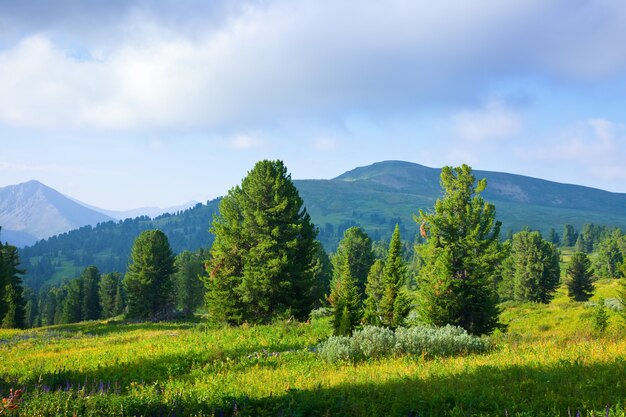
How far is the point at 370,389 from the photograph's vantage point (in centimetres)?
858

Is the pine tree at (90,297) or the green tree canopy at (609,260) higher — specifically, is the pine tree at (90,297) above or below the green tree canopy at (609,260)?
below

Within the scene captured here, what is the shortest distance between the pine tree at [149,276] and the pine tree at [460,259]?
44.6 meters

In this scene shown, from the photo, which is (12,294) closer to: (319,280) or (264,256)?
(319,280)

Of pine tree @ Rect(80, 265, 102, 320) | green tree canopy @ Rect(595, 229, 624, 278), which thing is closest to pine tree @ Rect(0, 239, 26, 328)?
pine tree @ Rect(80, 265, 102, 320)

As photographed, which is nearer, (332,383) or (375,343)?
(332,383)

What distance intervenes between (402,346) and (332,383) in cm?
504

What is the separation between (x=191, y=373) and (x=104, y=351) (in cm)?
882

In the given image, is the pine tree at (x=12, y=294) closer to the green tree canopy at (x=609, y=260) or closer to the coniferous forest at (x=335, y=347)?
the coniferous forest at (x=335, y=347)

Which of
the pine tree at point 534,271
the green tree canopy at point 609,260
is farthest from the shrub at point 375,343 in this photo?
the green tree canopy at point 609,260

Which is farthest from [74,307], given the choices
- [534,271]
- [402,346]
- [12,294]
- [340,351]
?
[402,346]

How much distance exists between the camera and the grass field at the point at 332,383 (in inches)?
286

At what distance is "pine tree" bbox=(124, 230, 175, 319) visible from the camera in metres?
59.1

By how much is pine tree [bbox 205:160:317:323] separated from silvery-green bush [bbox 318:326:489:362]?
14.1 m

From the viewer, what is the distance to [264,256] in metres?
28.7
